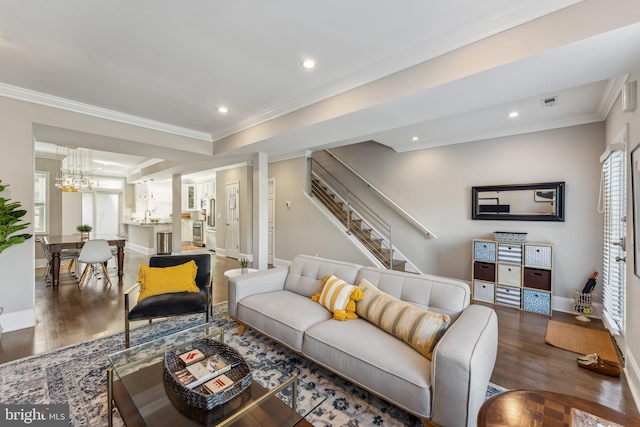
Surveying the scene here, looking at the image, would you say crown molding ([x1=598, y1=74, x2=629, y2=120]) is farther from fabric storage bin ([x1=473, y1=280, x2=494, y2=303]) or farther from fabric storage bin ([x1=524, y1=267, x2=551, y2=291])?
fabric storage bin ([x1=473, y1=280, x2=494, y2=303])

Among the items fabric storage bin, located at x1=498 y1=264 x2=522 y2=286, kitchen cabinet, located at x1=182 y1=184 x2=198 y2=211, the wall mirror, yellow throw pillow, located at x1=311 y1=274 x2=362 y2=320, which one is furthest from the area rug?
kitchen cabinet, located at x1=182 y1=184 x2=198 y2=211

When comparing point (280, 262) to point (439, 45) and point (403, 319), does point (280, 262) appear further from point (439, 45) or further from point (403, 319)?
point (439, 45)

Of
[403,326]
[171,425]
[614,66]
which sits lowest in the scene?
[171,425]

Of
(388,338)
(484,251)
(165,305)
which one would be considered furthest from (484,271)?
(165,305)

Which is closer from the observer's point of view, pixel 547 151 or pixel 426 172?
pixel 547 151

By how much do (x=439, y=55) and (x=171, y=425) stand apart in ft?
9.78

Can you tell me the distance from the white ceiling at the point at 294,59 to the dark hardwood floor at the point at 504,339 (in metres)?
2.36

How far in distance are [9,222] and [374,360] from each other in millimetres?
3862

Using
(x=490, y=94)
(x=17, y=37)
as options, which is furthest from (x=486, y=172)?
(x=17, y=37)

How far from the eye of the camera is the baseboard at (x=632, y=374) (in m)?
1.97

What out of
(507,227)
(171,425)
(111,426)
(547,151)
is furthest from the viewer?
(507,227)

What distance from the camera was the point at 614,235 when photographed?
2.93 m

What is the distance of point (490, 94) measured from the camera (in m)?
2.38

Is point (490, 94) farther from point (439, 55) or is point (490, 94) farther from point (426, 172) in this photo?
point (426, 172)
